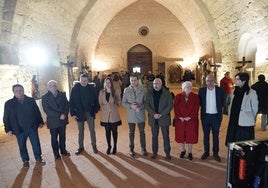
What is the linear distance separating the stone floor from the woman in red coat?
45 cm

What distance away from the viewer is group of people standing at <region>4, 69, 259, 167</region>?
3715 millimetres

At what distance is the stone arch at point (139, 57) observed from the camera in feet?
56.4

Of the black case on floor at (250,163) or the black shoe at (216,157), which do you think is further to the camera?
the black shoe at (216,157)

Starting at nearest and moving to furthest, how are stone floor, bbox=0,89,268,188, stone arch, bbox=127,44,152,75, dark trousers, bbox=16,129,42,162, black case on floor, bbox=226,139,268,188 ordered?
black case on floor, bbox=226,139,268,188
stone floor, bbox=0,89,268,188
dark trousers, bbox=16,129,42,162
stone arch, bbox=127,44,152,75

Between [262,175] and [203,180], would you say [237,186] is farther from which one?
[203,180]

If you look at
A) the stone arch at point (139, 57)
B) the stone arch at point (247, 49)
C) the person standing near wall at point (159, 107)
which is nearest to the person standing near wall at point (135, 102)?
the person standing near wall at point (159, 107)

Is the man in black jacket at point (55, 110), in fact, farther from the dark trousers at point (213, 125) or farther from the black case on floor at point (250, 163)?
the black case on floor at point (250, 163)

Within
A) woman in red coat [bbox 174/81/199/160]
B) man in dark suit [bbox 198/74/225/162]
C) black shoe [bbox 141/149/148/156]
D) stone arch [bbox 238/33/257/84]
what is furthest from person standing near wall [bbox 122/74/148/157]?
stone arch [bbox 238/33/257/84]

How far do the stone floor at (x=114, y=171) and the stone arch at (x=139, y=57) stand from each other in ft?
41.4

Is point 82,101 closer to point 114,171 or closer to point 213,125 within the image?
point 114,171

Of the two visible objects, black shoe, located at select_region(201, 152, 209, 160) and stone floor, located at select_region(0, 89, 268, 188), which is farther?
black shoe, located at select_region(201, 152, 209, 160)

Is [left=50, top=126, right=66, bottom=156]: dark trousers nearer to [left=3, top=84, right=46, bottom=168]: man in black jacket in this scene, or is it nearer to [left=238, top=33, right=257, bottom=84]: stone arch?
[left=3, top=84, right=46, bottom=168]: man in black jacket

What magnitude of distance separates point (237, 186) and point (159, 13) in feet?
51.8

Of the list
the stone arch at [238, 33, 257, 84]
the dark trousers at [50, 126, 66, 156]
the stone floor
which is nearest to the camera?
the stone floor
